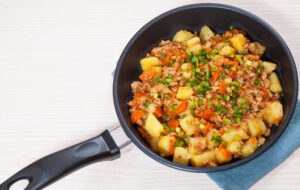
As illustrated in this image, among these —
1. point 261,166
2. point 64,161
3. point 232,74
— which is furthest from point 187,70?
point 64,161

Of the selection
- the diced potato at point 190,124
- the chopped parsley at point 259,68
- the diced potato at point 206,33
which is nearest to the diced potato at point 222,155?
the diced potato at point 190,124

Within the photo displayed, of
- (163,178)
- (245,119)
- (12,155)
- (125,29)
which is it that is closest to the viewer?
(245,119)

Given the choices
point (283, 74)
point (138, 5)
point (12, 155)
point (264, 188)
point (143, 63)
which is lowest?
point (264, 188)

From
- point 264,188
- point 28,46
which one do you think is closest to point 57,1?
point 28,46

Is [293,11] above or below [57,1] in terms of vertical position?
below

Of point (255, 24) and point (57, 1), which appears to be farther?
point (57, 1)

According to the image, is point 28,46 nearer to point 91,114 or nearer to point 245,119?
point 91,114

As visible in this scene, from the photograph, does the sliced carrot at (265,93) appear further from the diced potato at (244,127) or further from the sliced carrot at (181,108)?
the sliced carrot at (181,108)

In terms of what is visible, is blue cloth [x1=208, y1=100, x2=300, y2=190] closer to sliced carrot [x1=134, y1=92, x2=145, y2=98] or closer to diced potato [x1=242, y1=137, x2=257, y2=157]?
diced potato [x1=242, y1=137, x2=257, y2=157]

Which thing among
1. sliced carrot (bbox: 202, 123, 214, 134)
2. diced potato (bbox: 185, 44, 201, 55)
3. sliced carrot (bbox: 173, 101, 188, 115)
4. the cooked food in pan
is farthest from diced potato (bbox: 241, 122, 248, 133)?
diced potato (bbox: 185, 44, 201, 55)
